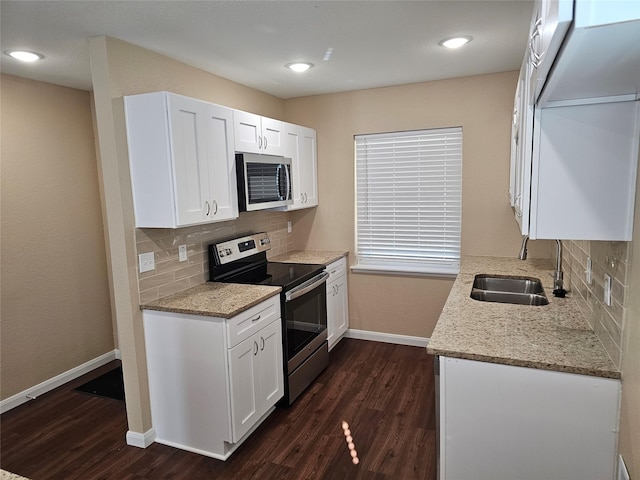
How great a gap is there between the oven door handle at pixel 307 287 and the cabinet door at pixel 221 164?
2.25ft

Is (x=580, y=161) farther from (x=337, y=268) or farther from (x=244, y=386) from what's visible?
(x=337, y=268)

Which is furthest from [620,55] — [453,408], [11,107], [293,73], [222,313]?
[11,107]

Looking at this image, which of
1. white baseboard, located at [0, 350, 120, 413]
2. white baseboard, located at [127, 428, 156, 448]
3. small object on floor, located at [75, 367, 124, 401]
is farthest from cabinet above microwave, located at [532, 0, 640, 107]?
white baseboard, located at [0, 350, 120, 413]

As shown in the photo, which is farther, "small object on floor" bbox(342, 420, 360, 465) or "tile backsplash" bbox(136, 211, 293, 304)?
"tile backsplash" bbox(136, 211, 293, 304)

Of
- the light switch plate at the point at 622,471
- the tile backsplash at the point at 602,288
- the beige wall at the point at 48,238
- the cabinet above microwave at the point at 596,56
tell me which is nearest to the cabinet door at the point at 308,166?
the beige wall at the point at 48,238

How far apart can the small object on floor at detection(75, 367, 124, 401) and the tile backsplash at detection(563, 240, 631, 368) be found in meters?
3.22

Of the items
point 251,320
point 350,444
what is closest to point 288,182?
point 251,320

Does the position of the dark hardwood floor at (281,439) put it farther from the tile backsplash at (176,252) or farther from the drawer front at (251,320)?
the tile backsplash at (176,252)

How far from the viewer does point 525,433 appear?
1.63 meters

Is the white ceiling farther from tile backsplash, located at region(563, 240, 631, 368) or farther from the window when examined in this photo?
tile backsplash, located at region(563, 240, 631, 368)

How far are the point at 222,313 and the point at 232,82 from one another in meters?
2.10

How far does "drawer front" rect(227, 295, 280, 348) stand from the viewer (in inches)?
93.9

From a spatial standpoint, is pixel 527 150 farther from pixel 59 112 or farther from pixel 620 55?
pixel 59 112

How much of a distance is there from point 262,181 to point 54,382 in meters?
2.42
